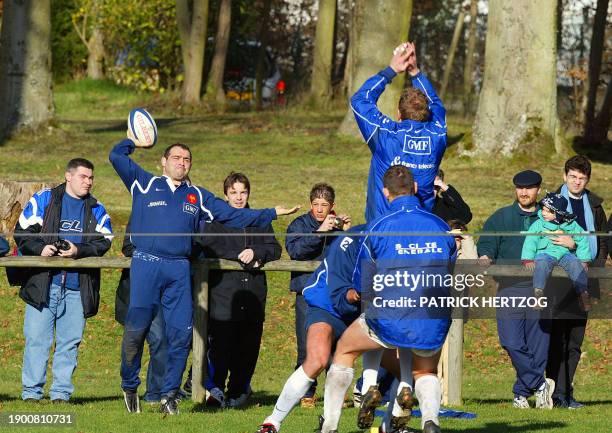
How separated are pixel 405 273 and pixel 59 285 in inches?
155

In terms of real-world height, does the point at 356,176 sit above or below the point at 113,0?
below

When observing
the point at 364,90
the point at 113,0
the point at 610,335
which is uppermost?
the point at 113,0

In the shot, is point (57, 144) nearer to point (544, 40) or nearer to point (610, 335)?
point (544, 40)

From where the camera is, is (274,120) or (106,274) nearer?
(106,274)

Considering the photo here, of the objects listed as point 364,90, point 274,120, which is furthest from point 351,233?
point 274,120

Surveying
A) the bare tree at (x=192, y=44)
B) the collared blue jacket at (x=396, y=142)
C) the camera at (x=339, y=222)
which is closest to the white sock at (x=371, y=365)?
the collared blue jacket at (x=396, y=142)

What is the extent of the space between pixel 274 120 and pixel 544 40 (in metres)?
10.0

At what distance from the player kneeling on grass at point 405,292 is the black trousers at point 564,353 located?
3.22m

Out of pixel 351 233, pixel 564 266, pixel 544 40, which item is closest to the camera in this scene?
pixel 351 233

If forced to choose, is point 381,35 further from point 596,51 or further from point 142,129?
point 142,129

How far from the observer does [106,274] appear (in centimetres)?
1781

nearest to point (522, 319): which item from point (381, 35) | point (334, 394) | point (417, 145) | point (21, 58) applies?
point (417, 145)

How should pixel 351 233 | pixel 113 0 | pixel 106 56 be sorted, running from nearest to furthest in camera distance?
pixel 351 233
pixel 113 0
pixel 106 56

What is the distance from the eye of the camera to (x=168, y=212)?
11430 mm
